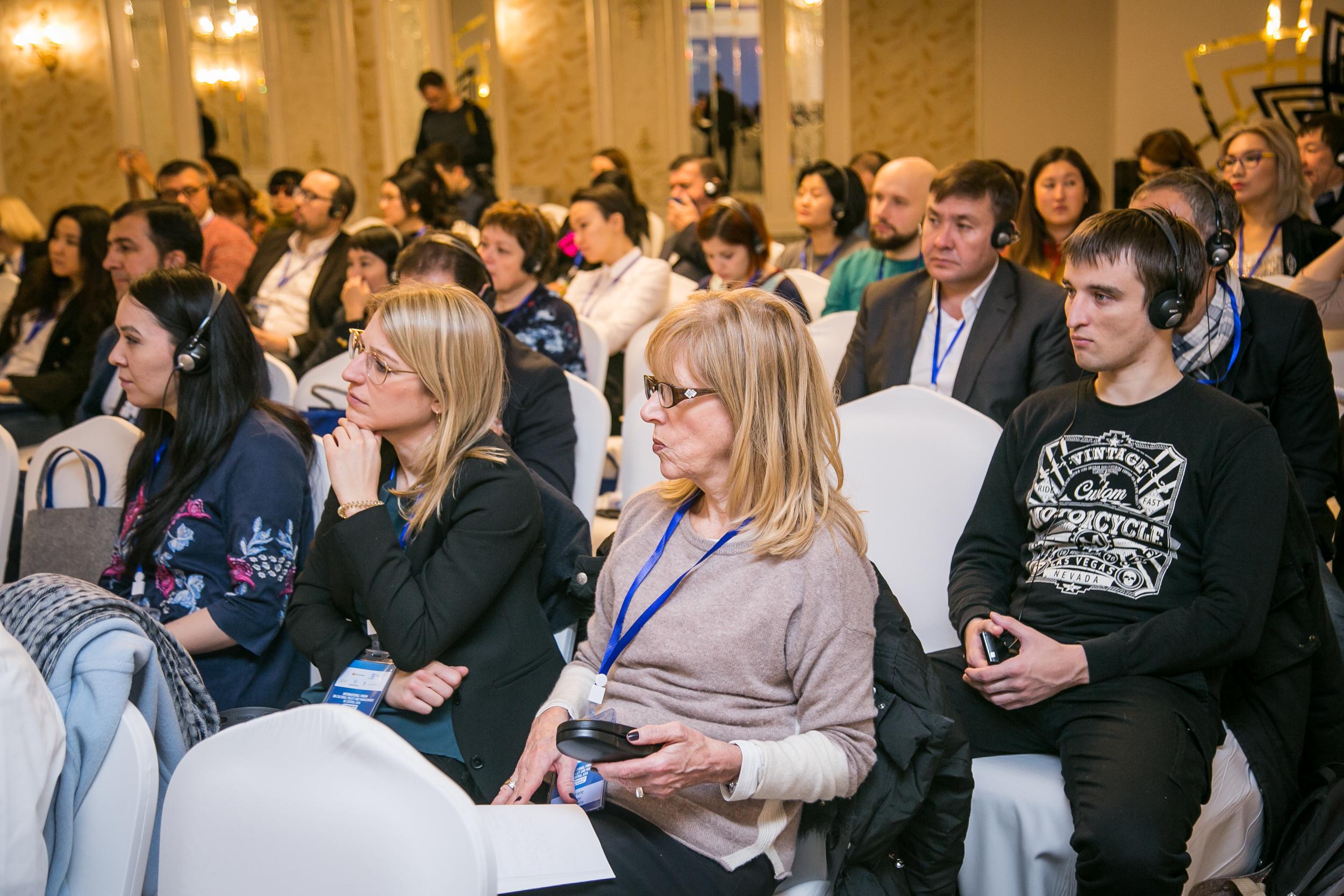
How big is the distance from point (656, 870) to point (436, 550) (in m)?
0.67

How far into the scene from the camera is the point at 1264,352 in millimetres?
2482

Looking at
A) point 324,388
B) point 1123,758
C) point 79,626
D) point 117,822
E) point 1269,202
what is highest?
point 1269,202

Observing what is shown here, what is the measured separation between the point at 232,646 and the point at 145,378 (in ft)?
1.87

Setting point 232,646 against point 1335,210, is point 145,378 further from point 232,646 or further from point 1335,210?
point 1335,210

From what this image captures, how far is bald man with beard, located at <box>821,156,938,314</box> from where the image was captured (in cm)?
394

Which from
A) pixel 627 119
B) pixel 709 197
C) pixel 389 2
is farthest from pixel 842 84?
pixel 709 197

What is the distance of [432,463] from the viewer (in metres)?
1.94

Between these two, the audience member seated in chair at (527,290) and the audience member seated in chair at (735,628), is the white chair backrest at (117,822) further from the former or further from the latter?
the audience member seated in chair at (527,290)

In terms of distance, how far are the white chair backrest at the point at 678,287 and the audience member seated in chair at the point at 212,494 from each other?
2.75 meters

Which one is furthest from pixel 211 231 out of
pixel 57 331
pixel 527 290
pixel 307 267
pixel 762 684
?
pixel 762 684

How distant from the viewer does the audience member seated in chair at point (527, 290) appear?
373 centimetres

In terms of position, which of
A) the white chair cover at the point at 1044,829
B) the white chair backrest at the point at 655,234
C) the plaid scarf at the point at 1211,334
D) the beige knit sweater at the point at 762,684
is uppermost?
the white chair backrest at the point at 655,234

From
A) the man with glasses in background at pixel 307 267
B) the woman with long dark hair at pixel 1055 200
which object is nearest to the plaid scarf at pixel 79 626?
the woman with long dark hair at pixel 1055 200

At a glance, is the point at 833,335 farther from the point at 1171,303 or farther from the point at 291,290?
the point at 291,290
